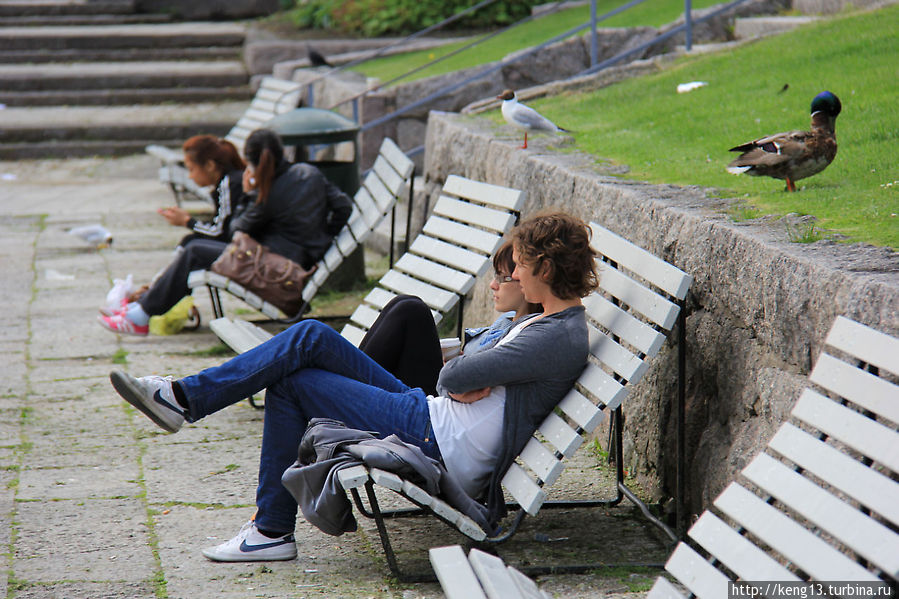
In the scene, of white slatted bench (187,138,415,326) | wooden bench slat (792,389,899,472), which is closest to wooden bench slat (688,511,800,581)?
wooden bench slat (792,389,899,472)

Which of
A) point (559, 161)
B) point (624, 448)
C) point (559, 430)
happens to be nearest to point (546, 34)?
point (559, 161)

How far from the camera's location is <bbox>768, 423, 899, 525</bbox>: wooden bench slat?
220 centimetres

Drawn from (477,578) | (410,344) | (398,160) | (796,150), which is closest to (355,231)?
(398,160)

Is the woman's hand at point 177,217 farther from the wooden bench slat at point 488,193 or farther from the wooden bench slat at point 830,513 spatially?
the wooden bench slat at point 830,513

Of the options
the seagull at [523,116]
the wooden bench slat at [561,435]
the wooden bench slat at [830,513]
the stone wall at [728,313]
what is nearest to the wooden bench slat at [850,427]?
the wooden bench slat at [830,513]

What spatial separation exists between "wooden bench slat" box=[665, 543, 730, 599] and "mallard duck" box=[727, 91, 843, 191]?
72.3 inches

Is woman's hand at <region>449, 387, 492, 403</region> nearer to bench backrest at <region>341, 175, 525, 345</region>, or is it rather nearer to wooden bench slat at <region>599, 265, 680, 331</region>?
wooden bench slat at <region>599, 265, 680, 331</region>

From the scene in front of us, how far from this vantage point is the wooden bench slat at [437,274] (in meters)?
4.70

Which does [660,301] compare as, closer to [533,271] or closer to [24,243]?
[533,271]

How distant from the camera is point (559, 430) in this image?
10.7ft


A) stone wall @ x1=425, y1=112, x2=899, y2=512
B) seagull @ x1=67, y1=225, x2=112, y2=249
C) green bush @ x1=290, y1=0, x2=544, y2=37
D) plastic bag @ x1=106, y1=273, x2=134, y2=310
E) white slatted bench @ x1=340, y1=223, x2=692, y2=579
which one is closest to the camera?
stone wall @ x1=425, y1=112, x2=899, y2=512

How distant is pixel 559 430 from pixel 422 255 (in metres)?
2.08

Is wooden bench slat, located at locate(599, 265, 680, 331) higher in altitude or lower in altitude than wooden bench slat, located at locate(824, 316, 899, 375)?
lower

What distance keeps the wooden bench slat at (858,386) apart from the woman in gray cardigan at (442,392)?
3.10 ft
